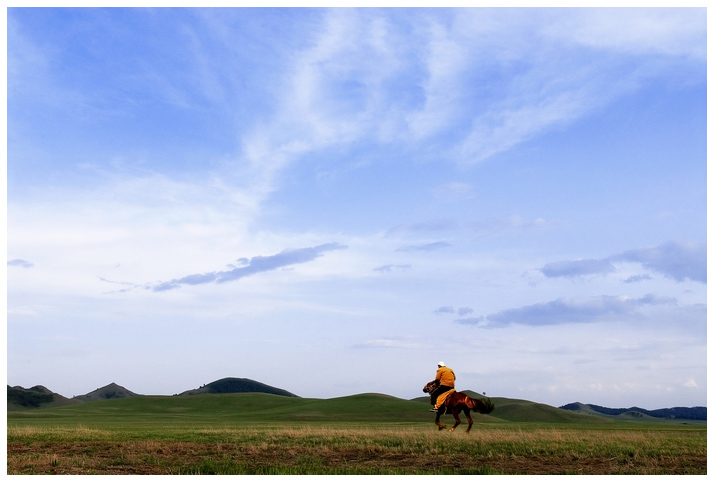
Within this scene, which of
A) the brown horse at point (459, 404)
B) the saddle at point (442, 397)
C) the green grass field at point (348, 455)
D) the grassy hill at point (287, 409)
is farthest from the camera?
the grassy hill at point (287, 409)

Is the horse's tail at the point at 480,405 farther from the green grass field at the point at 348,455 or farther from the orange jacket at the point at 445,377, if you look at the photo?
the green grass field at the point at 348,455

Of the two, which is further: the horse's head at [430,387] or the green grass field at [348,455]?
the horse's head at [430,387]

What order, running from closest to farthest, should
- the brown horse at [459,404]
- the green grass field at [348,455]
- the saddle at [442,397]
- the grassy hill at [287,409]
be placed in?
the green grass field at [348,455] < the brown horse at [459,404] < the saddle at [442,397] < the grassy hill at [287,409]

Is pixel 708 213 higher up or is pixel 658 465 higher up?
pixel 708 213

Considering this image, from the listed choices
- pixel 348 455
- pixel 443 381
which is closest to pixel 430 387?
pixel 443 381

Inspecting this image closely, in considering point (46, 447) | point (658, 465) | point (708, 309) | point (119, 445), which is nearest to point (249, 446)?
point (119, 445)

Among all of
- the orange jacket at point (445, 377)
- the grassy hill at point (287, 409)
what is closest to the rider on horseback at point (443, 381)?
the orange jacket at point (445, 377)

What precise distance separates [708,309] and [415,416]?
85402 mm

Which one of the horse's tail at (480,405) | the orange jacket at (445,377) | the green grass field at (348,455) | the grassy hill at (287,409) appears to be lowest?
the green grass field at (348,455)

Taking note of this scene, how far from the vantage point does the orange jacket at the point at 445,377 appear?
24.6 m

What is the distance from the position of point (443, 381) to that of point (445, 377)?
17cm
